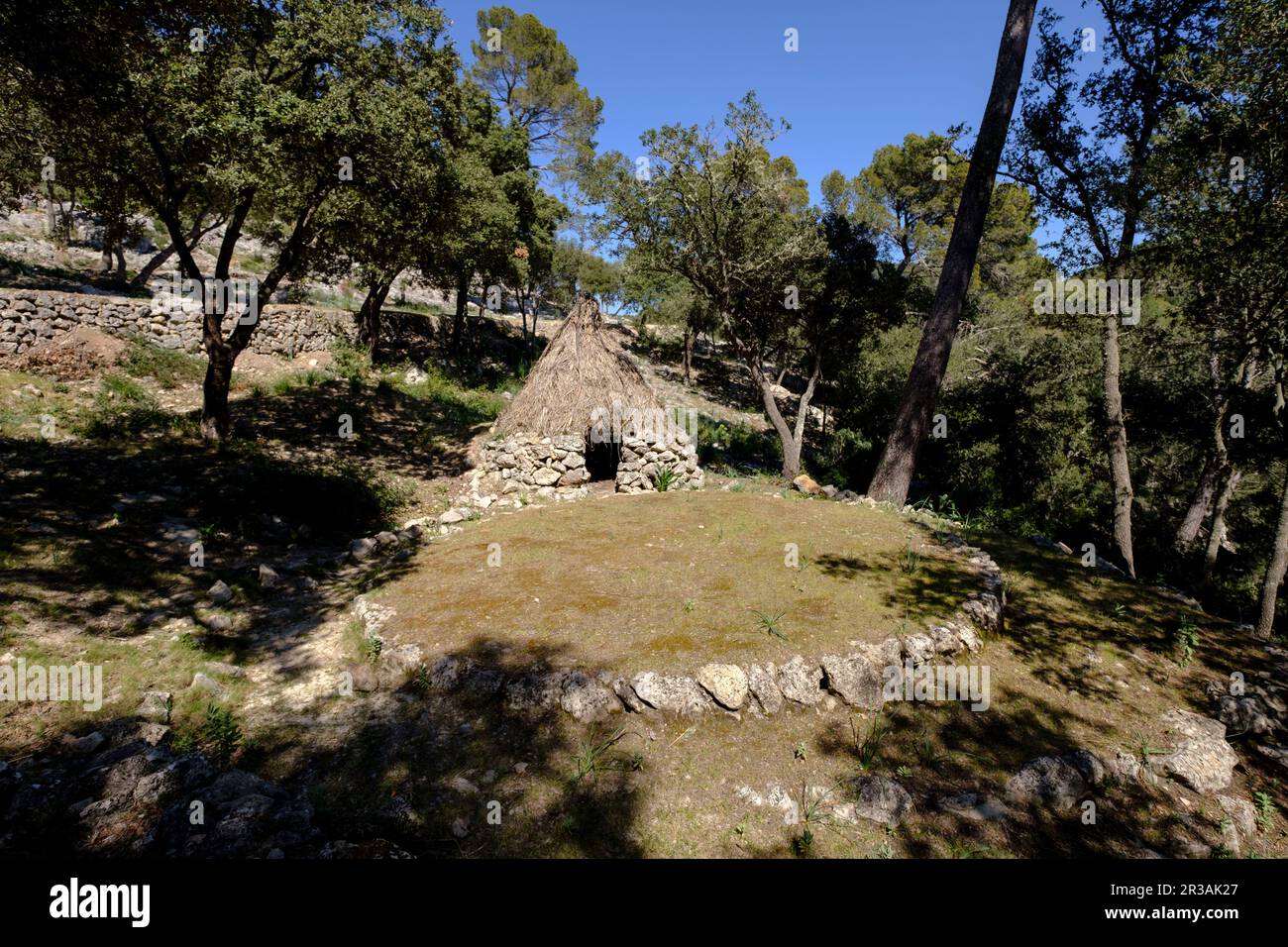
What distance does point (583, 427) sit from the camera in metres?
12.9

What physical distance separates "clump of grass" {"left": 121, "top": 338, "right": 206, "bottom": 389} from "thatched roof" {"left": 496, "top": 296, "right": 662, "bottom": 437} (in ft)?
31.7

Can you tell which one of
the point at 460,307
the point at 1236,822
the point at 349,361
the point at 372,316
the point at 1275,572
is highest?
the point at 460,307

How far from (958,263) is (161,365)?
20.6m

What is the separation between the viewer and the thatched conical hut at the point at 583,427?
40.5ft

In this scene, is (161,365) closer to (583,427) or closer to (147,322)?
(147,322)

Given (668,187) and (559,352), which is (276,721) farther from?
(668,187)

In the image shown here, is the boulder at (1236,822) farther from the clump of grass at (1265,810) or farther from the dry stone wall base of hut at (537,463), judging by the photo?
the dry stone wall base of hut at (537,463)

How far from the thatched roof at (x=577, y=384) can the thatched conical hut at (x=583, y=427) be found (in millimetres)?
24

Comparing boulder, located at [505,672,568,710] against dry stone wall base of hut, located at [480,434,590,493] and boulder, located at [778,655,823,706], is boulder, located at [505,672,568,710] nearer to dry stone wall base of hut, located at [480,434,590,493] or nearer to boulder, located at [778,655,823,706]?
boulder, located at [778,655,823,706]

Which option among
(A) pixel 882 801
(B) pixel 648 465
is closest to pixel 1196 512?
(B) pixel 648 465

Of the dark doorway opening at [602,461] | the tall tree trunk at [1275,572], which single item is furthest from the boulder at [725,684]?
the tall tree trunk at [1275,572]

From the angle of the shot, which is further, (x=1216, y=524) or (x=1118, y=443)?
(x=1216, y=524)

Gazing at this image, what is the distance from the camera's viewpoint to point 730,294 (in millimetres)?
16594

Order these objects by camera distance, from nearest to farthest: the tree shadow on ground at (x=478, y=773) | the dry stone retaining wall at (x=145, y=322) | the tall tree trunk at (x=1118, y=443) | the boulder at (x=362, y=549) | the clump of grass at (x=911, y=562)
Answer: the tree shadow on ground at (x=478, y=773), the clump of grass at (x=911, y=562), the boulder at (x=362, y=549), the tall tree trunk at (x=1118, y=443), the dry stone retaining wall at (x=145, y=322)
